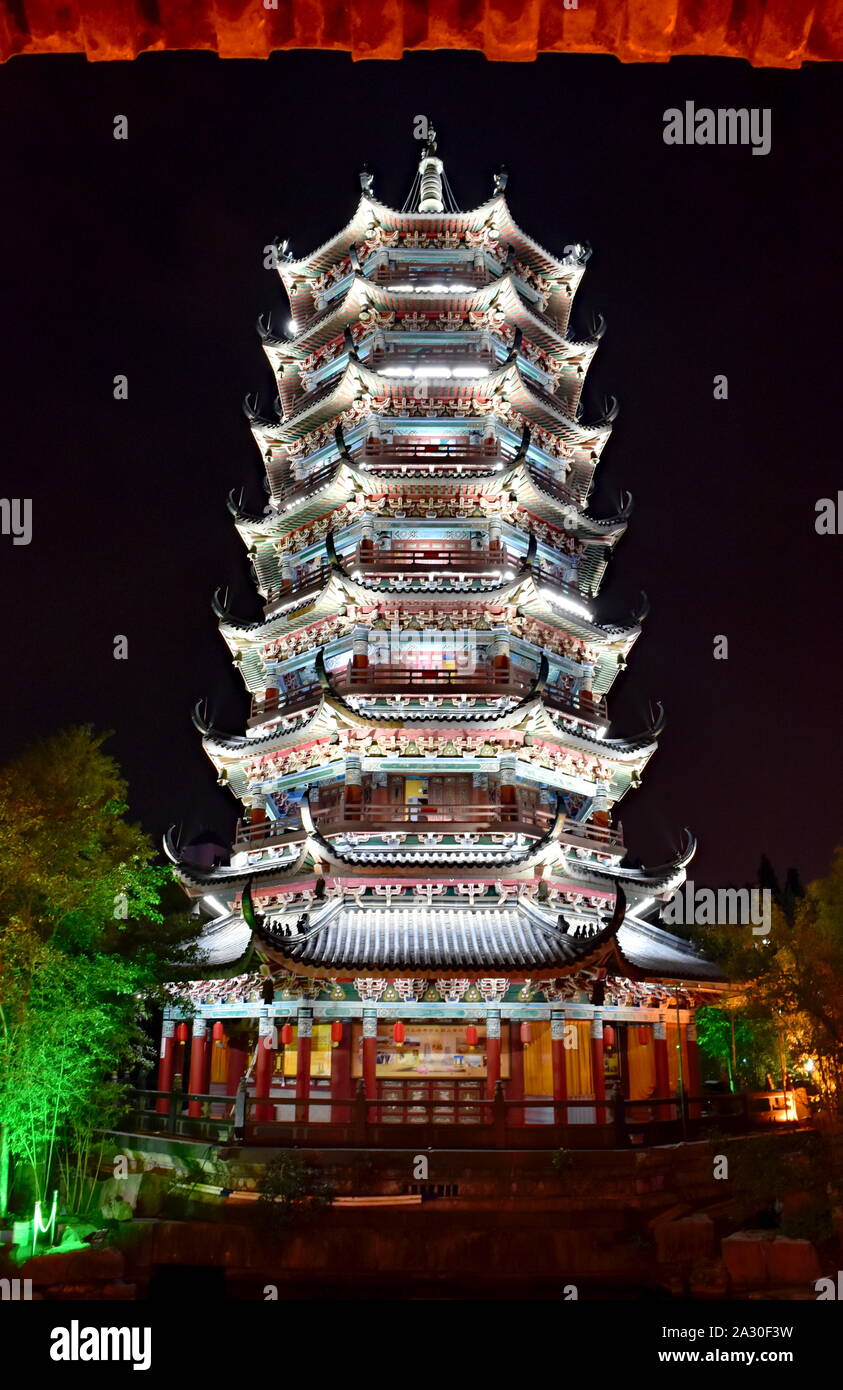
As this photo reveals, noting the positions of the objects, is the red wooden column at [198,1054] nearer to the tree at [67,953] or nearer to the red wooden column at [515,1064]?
the tree at [67,953]

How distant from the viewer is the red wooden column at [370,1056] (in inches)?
Answer: 577

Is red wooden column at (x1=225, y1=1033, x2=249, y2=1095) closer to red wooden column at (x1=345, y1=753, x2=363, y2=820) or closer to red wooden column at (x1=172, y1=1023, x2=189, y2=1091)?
red wooden column at (x1=172, y1=1023, x2=189, y2=1091)

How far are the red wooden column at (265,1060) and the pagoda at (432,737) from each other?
5 centimetres

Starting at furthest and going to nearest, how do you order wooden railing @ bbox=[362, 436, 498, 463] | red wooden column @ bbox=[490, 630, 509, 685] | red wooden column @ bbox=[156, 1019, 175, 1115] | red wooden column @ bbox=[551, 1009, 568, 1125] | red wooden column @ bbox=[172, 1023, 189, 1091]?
wooden railing @ bbox=[362, 436, 498, 463] < red wooden column @ bbox=[490, 630, 509, 685] < red wooden column @ bbox=[172, 1023, 189, 1091] < red wooden column @ bbox=[156, 1019, 175, 1115] < red wooden column @ bbox=[551, 1009, 568, 1125]

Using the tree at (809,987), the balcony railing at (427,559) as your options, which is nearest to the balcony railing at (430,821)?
the tree at (809,987)

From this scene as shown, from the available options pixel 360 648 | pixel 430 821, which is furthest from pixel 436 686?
pixel 430 821

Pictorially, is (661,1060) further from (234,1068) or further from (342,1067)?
(234,1068)

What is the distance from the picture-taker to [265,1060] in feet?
50.6

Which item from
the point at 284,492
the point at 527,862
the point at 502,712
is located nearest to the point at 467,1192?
the point at 527,862

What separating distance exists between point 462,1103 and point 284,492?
48.0 ft

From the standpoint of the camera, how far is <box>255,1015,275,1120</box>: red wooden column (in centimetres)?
Answer: 1532

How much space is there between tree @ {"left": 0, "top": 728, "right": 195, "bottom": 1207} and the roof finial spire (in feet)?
54.8

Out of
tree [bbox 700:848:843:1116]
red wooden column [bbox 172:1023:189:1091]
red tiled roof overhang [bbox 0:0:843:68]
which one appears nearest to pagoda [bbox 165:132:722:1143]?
red wooden column [bbox 172:1023:189:1091]
